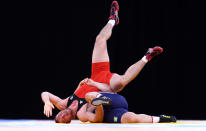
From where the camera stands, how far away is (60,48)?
16.7 ft

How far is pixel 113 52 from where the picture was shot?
5.11 metres

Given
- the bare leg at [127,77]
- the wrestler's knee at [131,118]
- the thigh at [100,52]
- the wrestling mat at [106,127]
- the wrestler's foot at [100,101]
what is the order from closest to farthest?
the wrestling mat at [106,127] → the wrestler's foot at [100,101] → the wrestler's knee at [131,118] → the bare leg at [127,77] → the thigh at [100,52]

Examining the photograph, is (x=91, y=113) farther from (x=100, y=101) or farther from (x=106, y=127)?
(x=106, y=127)

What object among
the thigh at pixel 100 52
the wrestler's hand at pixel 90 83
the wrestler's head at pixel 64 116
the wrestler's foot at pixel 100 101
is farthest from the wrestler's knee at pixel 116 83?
the wrestler's foot at pixel 100 101

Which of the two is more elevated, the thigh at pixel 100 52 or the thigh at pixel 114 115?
the thigh at pixel 100 52

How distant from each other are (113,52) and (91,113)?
2.12 metres

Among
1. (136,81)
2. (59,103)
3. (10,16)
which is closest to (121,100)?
(59,103)

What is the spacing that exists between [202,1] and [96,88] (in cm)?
247

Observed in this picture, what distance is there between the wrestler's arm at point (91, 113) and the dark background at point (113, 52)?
6.29 feet

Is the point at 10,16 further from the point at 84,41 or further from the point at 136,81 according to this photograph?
the point at 136,81

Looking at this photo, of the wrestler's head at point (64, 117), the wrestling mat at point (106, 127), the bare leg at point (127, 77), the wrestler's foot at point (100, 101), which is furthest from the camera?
the bare leg at point (127, 77)

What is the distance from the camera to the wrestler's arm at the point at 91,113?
2949 mm

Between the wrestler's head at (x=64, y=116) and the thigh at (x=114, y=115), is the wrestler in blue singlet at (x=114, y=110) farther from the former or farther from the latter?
the wrestler's head at (x=64, y=116)

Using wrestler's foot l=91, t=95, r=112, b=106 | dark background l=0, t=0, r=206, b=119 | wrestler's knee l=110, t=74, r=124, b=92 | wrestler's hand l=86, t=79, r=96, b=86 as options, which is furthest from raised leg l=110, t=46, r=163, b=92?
→ dark background l=0, t=0, r=206, b=119
